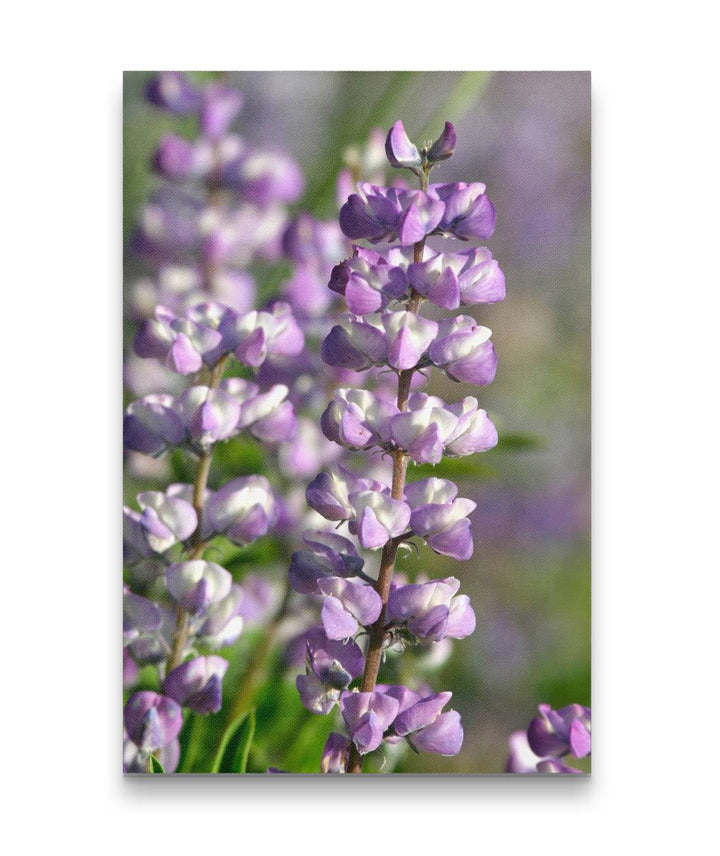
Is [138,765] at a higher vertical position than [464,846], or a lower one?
higher

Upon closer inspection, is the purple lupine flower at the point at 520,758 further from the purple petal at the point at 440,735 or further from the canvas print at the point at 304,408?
the purple petal at the point at 440,735

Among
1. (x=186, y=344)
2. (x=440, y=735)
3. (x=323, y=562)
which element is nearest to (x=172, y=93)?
(x=186, y=344)

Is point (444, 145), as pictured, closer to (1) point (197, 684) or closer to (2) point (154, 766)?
(1) point (197, 684)

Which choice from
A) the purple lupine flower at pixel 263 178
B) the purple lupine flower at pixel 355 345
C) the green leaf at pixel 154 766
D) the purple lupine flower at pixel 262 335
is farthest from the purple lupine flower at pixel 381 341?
the green leaf at pixel 154 766

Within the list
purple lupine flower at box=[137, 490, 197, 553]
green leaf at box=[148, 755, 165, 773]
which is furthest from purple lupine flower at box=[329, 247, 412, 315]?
green leaf at box=[148, 755, 165, 773]

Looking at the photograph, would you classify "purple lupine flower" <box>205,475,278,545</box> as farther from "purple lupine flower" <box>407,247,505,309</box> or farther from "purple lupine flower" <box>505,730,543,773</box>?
"purple lupine flower" <box>505,730,543,773</box>
